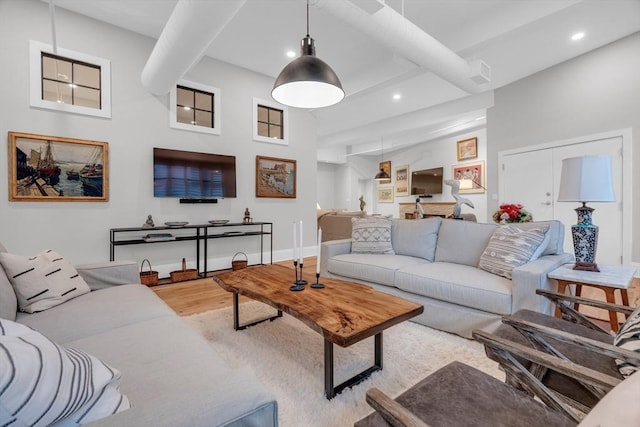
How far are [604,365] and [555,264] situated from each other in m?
1.19

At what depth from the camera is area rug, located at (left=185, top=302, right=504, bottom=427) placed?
1.42 metres

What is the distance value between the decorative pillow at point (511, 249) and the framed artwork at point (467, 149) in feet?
21.6

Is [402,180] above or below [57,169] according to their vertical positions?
above

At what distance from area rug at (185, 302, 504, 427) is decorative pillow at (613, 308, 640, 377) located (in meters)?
0.82

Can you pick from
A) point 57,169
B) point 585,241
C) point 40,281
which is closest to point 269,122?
point 57,169

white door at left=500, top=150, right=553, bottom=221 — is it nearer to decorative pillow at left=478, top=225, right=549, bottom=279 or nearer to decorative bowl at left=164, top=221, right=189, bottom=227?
decorative pillow at left=478, top=225, right=549, bottom=279

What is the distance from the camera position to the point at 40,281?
1630mm

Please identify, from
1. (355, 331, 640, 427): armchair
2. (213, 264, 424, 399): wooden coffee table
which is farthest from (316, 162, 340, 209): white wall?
(355, 331, 640, 427): armchair

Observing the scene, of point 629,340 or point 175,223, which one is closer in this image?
point 629,340

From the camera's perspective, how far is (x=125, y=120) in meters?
3.71

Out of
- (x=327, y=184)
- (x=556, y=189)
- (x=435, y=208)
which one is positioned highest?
(x=327, y=184)

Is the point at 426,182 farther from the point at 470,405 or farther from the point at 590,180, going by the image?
the point at 470,405

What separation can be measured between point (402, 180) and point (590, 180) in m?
8.55

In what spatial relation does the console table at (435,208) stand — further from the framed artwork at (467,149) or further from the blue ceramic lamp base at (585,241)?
the blue ceramic lamp base at (585,241)
